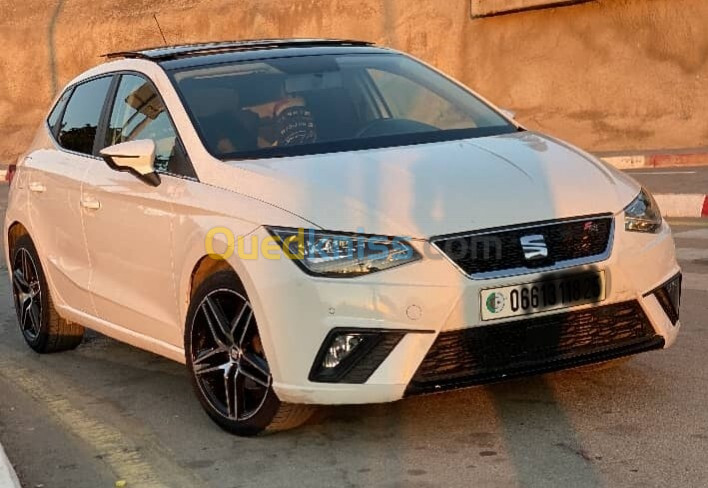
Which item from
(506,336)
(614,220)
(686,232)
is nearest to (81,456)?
(506,336)

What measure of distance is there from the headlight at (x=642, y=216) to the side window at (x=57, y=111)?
12.0 feet

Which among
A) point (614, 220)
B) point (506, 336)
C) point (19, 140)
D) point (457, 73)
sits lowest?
point (19, 140)

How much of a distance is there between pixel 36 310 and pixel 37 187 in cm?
77

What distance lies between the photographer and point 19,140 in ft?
93.3

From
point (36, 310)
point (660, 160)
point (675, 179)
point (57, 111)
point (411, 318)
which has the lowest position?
point (660, 160)

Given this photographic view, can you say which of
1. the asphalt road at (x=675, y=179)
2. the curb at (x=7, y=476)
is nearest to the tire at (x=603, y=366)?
the curb at (x=7, y=476)

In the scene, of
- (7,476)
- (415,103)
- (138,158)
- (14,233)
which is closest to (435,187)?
(138,158)

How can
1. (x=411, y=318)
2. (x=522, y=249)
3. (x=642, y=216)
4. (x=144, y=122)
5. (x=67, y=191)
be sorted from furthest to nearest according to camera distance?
(x=67, y=191) < (x=144, y=122) < (x=642, y=216) < (x=522, y=249) < (x=411, y=318)

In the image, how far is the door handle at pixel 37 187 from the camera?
7.32m

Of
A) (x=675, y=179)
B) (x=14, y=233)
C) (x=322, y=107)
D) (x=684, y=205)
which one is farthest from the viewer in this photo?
(x=675, y=179)

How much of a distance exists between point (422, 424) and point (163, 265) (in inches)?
52.8

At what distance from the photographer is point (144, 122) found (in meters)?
6.48

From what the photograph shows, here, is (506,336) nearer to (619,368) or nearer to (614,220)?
(614,220)

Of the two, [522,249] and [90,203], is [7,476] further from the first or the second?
[90,203]
